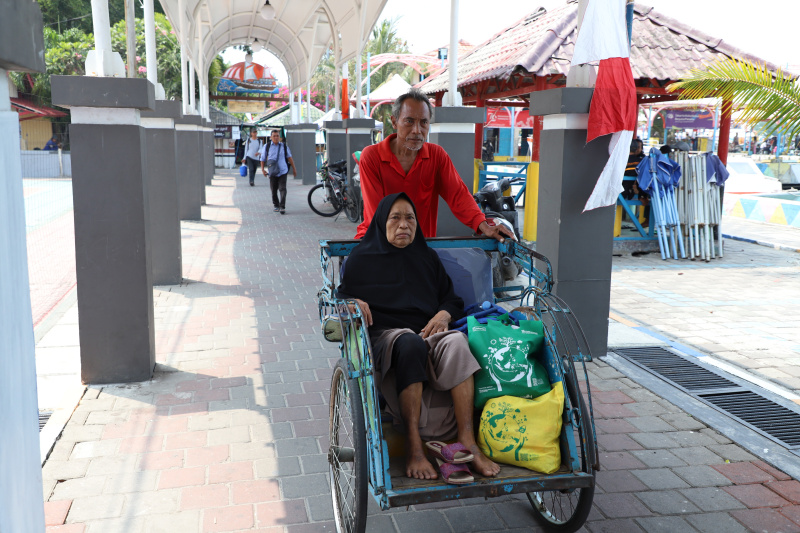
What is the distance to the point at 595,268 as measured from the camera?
5.59 metres

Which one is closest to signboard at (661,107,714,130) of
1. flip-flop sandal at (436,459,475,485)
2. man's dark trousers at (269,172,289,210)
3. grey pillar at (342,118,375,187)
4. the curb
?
the curb

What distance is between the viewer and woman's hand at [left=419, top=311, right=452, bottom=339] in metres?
3.26

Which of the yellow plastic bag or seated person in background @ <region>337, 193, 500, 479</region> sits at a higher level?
seated person in background @ <region>337, 193, 500, 479</region>

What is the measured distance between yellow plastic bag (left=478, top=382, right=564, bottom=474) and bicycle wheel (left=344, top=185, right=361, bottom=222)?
10628mm

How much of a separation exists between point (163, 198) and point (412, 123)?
4.91 metres

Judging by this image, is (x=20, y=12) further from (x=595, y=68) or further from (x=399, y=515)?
(x=595, y=68)

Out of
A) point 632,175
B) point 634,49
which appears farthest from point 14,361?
point 634,49

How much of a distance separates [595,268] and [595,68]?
5.26 feet

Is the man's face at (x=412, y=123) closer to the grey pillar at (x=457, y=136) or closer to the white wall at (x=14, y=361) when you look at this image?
the white wall at (x=14, y=361)

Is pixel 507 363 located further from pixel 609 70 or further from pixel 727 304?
pixel 727 304

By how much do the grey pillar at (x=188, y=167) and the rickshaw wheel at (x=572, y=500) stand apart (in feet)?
38.6

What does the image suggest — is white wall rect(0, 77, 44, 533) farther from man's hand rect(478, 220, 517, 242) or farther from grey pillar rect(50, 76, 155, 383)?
grey pillar rect(50, 76, 155, 383)

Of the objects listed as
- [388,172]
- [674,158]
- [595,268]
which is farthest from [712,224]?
[388,172]

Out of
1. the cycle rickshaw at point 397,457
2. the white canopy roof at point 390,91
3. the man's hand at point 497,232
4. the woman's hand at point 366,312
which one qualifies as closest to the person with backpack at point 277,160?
the man's hand at point 497,232
